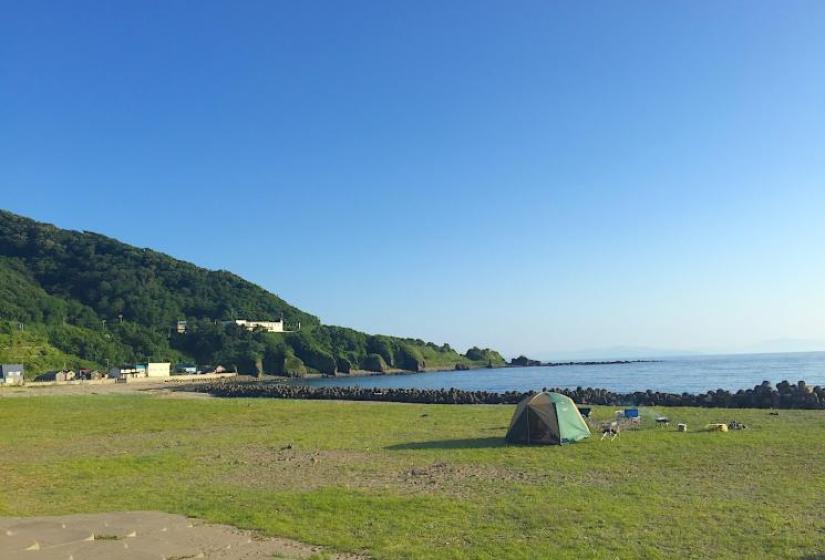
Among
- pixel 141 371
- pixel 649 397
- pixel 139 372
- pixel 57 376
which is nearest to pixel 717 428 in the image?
pixel 649 397

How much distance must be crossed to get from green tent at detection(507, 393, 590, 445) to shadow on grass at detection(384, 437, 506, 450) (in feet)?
2.24

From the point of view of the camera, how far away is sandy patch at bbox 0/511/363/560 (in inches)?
334

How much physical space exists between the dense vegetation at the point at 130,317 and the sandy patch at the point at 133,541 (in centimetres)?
10035

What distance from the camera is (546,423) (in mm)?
19422

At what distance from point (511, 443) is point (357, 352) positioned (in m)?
155

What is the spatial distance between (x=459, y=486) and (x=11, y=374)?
8532 cm

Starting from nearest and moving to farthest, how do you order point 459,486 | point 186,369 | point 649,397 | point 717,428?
point 459,486 < point 717,428 < point 649,397 < point 186,369

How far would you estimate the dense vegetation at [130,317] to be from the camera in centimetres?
12169

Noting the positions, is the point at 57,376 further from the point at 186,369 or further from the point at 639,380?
the point at 639,380

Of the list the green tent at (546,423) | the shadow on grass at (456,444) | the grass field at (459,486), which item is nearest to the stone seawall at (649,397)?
the grass field at (459,486)

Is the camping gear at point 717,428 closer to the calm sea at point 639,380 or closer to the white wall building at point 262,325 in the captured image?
the calm sea at point 639,380

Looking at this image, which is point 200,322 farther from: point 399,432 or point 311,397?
point 399,432

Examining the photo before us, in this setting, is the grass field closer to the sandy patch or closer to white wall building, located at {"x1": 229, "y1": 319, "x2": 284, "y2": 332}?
the sandy patch

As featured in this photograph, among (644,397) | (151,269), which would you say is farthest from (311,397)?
(151,269)
